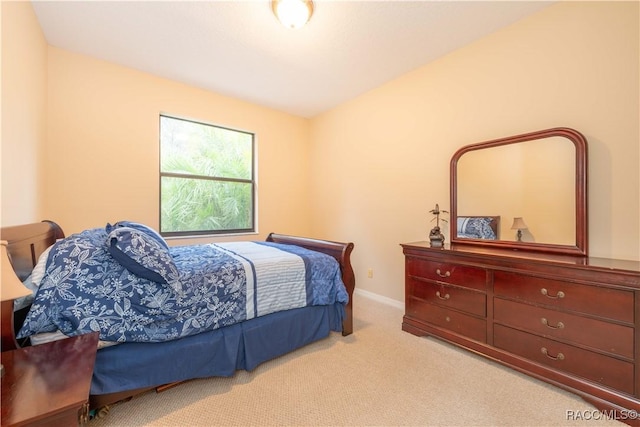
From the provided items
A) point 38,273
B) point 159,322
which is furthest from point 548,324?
point 38,273

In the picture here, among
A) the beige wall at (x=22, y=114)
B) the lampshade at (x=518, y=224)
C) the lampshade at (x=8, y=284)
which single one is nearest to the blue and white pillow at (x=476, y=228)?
the lampshade at (x=518, y=224)

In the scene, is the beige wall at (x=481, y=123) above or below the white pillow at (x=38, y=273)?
above

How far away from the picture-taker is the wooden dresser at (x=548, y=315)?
55.9 inches

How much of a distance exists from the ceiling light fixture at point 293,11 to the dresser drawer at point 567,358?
2.60 meters

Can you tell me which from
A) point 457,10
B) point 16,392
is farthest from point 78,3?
point 457,10

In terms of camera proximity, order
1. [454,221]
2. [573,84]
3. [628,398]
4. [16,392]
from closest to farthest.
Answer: [16,392], [628,398], [573,84], [454,221]

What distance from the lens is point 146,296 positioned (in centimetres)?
148

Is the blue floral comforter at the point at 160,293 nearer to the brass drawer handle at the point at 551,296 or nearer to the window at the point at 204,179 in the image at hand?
the window at the point at 204,179

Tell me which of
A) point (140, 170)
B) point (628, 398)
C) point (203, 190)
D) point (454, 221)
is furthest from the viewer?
point (203, 190)

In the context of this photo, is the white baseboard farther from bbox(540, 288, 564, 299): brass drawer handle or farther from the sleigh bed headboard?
the sleigh bed headboard

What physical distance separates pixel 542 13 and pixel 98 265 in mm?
3422

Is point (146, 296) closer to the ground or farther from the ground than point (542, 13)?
closer to the ground

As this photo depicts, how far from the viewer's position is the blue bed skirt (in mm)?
1411

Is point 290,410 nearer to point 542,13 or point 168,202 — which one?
point 168,202
